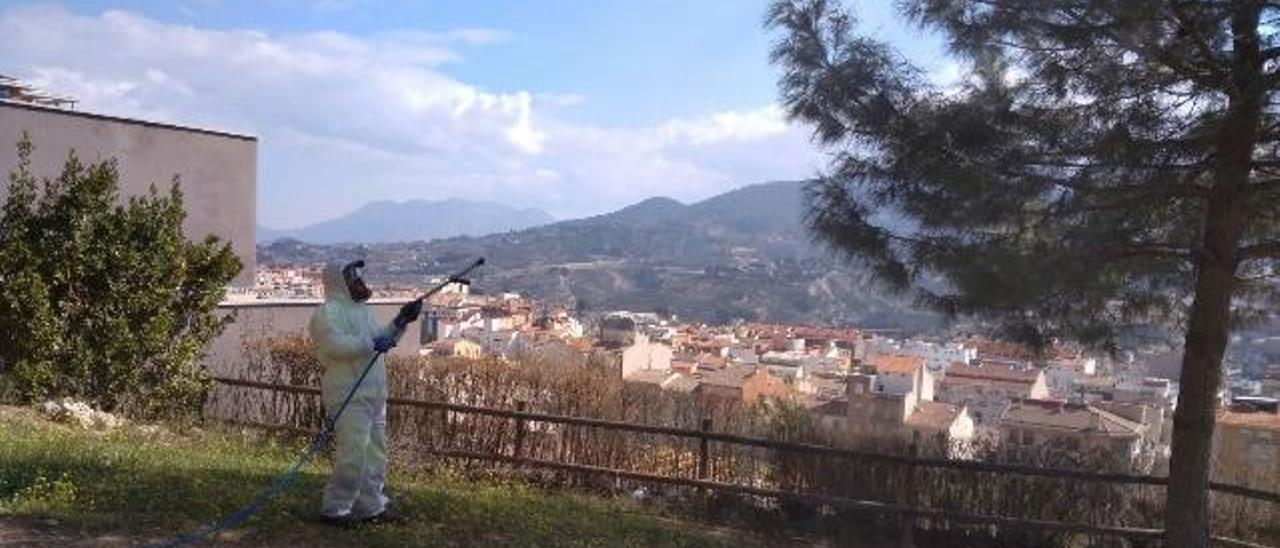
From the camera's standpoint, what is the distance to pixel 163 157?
22531mm

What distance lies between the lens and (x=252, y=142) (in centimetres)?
2461

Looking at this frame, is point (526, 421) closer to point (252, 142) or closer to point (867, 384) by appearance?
point (867, 384)

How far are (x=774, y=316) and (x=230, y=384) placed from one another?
141 ft

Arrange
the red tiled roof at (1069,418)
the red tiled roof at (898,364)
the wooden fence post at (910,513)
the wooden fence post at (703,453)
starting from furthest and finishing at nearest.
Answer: the red tiled roof at (898,364)
the red tiled roof at (1069,418)
the wooden fence post at (703,453)
the wooden fence post at (910,513)

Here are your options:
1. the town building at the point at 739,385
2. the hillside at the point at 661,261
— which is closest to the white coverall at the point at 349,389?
the town building at the point at 739,385

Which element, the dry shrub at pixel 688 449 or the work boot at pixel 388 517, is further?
the dry shrub at pixel 688 449

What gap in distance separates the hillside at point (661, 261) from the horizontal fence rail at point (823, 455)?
26.6 meters

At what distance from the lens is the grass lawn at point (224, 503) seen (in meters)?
7.93

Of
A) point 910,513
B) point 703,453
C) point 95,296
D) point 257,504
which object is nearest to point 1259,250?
point 910,513

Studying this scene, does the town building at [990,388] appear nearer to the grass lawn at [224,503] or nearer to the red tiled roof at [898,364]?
the red tiled roof at [898,364]

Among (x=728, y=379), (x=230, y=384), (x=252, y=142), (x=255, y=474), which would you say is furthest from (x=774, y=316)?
(x=255, y=474)

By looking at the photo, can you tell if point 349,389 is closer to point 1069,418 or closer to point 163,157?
point 1069,418

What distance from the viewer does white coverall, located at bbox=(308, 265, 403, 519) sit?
319 inches

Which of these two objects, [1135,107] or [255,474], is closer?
[1135,107]
